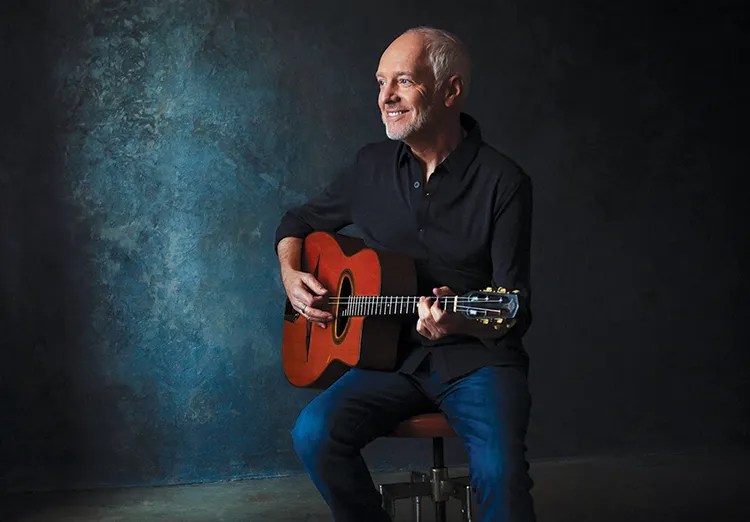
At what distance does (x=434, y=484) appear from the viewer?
2623mm

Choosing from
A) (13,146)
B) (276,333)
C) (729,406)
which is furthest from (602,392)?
(13,146)

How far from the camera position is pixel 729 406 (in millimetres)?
4660

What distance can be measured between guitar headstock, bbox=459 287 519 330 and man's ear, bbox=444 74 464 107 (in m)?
0.75

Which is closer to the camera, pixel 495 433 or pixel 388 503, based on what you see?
pixel 495 433

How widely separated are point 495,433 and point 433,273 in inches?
22.5

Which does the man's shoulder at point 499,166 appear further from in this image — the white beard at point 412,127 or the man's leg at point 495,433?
the man's leg at point 495,433

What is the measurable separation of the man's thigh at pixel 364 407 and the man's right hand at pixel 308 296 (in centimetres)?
22

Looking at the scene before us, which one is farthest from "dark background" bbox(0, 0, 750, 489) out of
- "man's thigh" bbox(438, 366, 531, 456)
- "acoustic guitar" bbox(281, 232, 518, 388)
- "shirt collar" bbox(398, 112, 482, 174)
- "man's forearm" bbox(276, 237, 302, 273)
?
"man's thigh" bbox(438, 366, 531, 456)

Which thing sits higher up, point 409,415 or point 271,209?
point 271,209

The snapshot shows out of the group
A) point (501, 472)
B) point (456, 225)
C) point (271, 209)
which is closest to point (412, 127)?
point (456, 225)

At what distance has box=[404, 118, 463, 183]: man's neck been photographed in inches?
111

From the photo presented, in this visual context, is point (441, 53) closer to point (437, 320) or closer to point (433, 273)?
point (433, 273)

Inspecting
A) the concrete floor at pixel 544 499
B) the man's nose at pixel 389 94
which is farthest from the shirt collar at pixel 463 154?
the concrete floor at pixel 544 499

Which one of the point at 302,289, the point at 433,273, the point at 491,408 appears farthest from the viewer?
the point at 302,289
